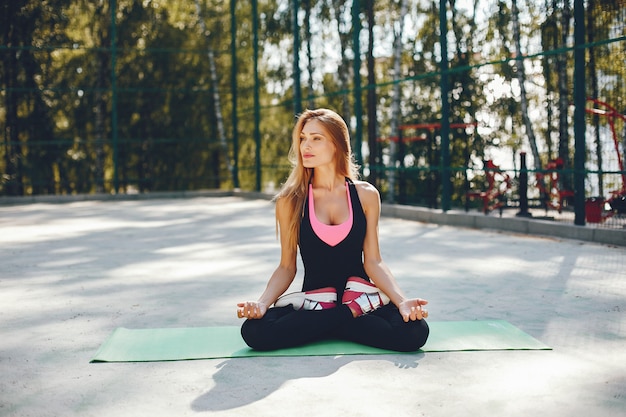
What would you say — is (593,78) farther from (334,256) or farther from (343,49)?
(343,49)

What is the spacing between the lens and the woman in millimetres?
4023

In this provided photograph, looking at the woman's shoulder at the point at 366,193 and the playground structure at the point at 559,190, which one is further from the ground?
the woman's shoulder at the point at 366,193

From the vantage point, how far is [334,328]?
4.17 meters

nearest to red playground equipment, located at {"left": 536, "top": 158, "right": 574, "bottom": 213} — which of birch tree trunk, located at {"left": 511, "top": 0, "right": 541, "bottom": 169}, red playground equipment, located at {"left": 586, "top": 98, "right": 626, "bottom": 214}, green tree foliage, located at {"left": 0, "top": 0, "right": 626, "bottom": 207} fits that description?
birch tree trunk, located at {"left": 511, "top": 0, "right": 541, "bottom": 169}

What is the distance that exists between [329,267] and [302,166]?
53 cm

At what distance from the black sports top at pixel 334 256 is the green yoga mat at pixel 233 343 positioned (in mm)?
306

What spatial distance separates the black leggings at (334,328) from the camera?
396 cm

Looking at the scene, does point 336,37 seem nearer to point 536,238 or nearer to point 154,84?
point 154,84

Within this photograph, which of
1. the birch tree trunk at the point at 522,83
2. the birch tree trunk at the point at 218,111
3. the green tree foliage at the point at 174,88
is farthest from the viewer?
the birch tree trunk at the point at 218,111

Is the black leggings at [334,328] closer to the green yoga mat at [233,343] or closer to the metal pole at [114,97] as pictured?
the green yoga mat at [233,343]

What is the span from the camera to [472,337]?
427 centimetres

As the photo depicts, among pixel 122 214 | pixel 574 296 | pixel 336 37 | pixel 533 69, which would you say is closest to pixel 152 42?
pixel 336 37

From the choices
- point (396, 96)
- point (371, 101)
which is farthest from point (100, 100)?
point (371, 101)

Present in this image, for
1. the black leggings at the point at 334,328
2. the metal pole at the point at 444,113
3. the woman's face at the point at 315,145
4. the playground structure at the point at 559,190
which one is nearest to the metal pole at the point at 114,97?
the playground structure at the point at 559,190
